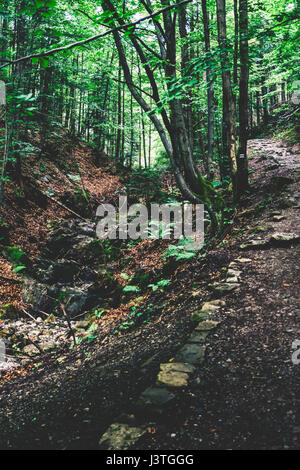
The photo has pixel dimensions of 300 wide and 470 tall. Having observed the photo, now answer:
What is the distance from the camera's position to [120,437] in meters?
2.02

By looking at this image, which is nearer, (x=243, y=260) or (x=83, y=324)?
(x=243, y=260)

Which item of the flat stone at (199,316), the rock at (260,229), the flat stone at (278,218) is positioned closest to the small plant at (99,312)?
the flat stone at (199,316)

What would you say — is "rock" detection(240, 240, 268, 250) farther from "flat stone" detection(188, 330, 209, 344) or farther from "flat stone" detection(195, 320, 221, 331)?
"flat stone" detection(188, 330, 209, 344)

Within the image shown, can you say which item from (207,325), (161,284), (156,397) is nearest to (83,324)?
(161,284)

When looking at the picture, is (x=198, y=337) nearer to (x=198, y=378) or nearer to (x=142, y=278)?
(x=198, y=378)

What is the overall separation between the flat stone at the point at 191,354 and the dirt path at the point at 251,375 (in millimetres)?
83

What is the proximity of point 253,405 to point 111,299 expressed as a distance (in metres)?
4.91

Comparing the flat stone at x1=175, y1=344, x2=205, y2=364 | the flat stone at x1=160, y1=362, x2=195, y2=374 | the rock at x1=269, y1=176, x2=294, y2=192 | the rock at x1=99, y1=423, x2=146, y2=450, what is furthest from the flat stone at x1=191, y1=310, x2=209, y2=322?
the rock at x1=269, y1=176, x2=294, y2=192

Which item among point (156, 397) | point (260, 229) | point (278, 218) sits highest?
point (278, 218)

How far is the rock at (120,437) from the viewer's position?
196 cm

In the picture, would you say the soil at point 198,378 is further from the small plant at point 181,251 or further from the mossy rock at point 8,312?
the mossy rock at point 8,312

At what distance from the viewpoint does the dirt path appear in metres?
1.85

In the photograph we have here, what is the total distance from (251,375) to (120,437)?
1204mm
